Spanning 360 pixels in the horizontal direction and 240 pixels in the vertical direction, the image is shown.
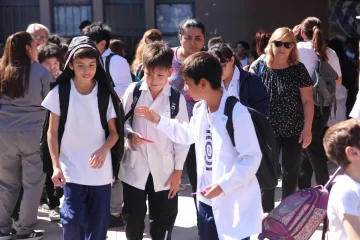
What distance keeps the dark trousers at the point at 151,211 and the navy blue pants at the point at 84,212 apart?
16cm

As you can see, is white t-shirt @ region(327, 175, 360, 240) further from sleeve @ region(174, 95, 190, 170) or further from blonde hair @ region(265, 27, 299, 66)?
blonde hair @ region(265, 27, 299, 66)

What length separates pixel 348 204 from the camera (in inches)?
131

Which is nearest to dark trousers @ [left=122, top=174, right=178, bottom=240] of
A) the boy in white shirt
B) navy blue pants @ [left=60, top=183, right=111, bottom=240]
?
the boy in white shirt

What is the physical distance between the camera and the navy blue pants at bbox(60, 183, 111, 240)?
14.6 feet

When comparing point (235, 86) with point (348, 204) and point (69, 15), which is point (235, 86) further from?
point (69, 15)

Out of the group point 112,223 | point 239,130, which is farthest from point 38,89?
point 239,130

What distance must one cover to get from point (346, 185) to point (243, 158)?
1.86 feet

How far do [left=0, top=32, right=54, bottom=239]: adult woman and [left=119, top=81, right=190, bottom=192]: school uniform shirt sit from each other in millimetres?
1216

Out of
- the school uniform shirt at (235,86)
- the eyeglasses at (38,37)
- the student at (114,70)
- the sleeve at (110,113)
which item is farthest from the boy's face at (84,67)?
the eyeglasses at (38,37)

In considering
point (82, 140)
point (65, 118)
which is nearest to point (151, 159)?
point (82, 140)

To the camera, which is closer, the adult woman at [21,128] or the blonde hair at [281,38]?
the adult woman at [21,128]

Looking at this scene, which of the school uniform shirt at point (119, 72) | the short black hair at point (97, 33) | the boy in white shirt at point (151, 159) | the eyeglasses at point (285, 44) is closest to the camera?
the boy in white shirt at point (151, 159)

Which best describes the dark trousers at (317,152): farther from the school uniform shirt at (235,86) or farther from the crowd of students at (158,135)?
the school uniform shirt at (235,86)

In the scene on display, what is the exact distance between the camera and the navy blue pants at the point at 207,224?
3885mm
